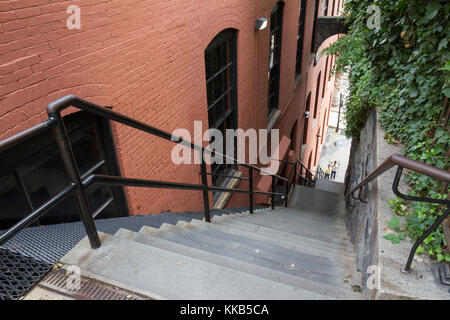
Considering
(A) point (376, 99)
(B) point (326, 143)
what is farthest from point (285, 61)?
(B) point (326, 143)

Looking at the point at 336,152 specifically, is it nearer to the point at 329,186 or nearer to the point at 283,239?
the point at 329,186

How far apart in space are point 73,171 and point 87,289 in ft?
2.19

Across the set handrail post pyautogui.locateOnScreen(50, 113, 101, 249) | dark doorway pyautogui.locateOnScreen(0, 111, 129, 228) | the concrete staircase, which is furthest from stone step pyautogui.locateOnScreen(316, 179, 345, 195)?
handrail post pyautogui.locateOnScreen(50, 113, 101, 249)

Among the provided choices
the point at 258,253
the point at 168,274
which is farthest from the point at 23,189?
the point at 258,253

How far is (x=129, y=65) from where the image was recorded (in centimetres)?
326

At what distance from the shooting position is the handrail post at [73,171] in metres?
1.73

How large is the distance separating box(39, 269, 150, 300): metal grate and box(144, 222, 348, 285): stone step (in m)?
1.22

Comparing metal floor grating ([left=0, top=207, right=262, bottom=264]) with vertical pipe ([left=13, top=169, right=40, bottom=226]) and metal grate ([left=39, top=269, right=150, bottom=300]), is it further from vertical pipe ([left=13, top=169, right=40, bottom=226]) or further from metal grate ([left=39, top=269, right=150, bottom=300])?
vertical pipe ([left=13, top=169, right=40, bottom=226])

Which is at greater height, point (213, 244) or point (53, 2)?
point (53, 2)

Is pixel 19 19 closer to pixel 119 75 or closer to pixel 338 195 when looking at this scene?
pixel 119 75

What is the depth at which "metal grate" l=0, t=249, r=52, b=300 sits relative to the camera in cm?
169

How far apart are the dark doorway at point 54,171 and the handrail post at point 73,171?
0.89 meters
